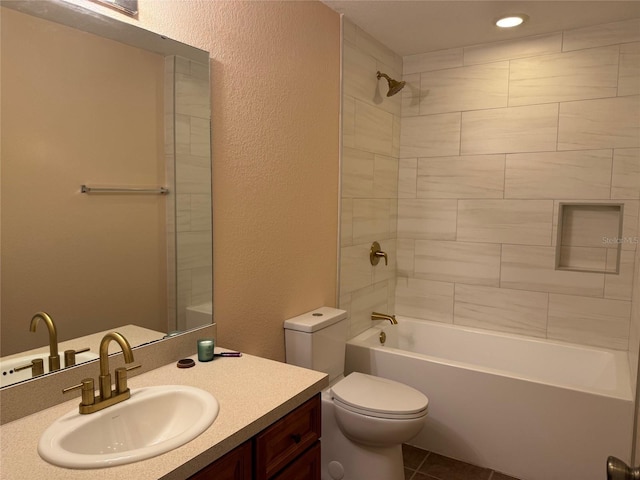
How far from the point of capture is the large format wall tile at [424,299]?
339 cm

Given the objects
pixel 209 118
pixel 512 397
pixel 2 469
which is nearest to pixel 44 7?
pixel 209 118

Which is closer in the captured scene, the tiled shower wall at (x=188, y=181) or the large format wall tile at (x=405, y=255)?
the tiled shower wall at (x=188, y=181)

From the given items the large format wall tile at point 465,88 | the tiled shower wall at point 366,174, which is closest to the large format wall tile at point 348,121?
the tiled shower wall at point 366,174

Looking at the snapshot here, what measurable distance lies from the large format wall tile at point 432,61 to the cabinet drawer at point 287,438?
2585 millimetres

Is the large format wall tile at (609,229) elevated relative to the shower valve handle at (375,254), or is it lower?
elevated

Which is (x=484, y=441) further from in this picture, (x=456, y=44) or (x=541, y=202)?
(x=456, y=44)

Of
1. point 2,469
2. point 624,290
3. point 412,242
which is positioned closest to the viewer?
point 2,469

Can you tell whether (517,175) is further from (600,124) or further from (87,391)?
(87,391)

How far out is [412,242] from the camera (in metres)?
3.50

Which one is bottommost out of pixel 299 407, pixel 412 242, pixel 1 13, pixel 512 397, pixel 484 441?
pixel 484 441

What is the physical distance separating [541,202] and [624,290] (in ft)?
2.32

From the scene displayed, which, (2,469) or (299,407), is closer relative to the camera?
(2,469)

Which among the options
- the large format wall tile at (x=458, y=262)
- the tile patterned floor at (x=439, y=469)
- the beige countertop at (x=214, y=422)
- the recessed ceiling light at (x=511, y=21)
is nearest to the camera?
the beige countertop at (x=214, y=422)

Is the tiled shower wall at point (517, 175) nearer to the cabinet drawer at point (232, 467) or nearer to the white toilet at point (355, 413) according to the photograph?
the white toilet at point (355, 413)
